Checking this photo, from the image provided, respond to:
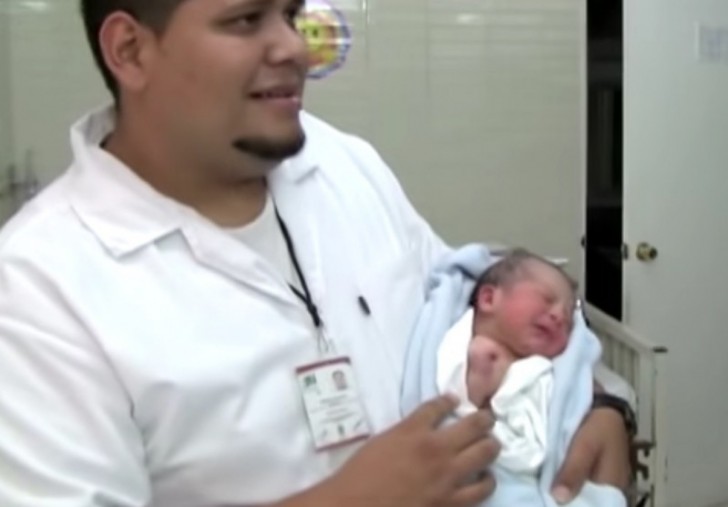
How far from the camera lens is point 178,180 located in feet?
3.59

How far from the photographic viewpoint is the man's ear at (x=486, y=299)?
1285mm

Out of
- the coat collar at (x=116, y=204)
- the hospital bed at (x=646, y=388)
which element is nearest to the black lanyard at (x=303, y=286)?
the coat collar at (x=116, y=204)

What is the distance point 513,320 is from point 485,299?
0.06m

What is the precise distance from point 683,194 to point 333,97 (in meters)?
1.34

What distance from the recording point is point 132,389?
94 cm

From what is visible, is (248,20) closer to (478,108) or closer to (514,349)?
(514,349)

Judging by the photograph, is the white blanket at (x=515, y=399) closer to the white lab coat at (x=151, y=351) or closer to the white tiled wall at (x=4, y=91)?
the white lab coat at (x=151, y=351)

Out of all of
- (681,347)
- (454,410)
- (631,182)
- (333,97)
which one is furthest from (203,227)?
(681,347)

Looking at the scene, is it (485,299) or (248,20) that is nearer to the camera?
(248,20)

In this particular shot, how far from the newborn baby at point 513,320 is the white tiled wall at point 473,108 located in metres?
2.03

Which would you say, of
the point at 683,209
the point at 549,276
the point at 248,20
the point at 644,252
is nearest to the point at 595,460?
the point at 549,276

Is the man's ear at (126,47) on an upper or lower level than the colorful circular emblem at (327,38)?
lower

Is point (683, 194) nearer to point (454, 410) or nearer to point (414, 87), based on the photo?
point (414, 87)

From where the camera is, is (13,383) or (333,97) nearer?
(13,383)
